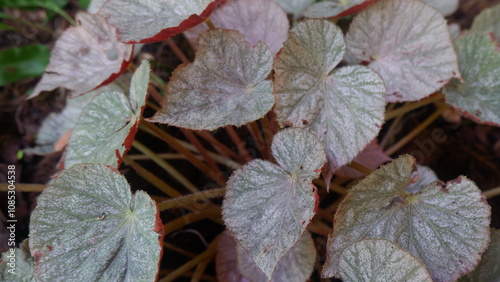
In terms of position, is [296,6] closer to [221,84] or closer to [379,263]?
[221,84]

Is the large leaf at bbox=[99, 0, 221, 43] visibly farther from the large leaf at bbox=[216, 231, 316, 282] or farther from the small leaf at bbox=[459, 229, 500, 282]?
the small leaf at bbox=[459, 229, 500, 282]

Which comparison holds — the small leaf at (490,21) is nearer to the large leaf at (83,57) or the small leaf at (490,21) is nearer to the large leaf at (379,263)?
the large leaf at (379,263)

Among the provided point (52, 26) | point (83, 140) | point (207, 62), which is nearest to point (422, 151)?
point (207, 62)

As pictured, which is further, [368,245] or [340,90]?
[340,90]

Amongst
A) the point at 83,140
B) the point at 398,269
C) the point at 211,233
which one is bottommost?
the point at 211,233

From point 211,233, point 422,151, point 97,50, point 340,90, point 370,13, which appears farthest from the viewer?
point 422,151

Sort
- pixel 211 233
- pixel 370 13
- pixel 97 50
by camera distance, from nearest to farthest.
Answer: pixel 370 13, pixel 97 50, pixel 211 233

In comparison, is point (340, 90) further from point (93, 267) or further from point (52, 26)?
point (52, 26)
